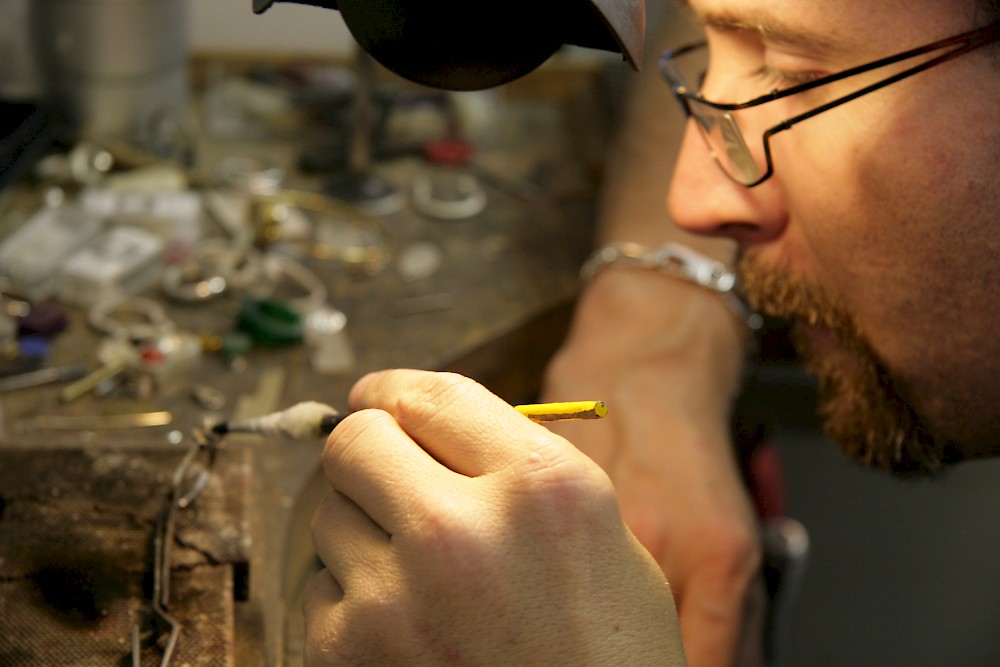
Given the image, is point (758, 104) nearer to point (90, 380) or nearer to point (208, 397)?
point (208, 397)

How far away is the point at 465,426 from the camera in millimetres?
670

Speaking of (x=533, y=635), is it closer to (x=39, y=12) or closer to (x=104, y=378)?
(x=104, y=378)

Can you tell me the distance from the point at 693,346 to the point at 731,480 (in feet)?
0.79

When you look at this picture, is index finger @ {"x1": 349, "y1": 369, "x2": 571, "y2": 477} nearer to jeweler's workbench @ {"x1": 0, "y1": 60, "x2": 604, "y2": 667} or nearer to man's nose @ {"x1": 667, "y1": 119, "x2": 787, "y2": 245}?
jeweler's workbench @ {"x1": 0, "y1": 60, "x2": 604, "y2": 667}

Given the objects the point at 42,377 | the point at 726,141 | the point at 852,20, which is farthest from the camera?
the point at 42,377

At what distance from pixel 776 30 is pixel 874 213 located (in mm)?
188

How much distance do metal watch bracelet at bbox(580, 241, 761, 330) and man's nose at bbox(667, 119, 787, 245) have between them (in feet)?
1.40

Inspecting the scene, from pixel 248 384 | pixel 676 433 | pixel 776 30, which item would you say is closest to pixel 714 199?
pixel 776 30

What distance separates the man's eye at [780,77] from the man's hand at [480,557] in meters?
0.42

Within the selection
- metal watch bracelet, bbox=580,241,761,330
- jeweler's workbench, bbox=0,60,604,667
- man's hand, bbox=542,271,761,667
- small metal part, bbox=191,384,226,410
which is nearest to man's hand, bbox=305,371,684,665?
jeweler's workbench, bbox=0,60,604,667

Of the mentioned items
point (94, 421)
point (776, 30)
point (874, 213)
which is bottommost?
point (94, 421)

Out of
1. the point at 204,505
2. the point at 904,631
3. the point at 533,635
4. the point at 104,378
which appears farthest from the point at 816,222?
the point at 904,631

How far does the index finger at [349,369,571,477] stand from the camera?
25.9 inches

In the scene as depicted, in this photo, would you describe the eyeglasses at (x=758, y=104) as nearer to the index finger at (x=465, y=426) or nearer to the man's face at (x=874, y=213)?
the man's face at (x=874, y=213)
